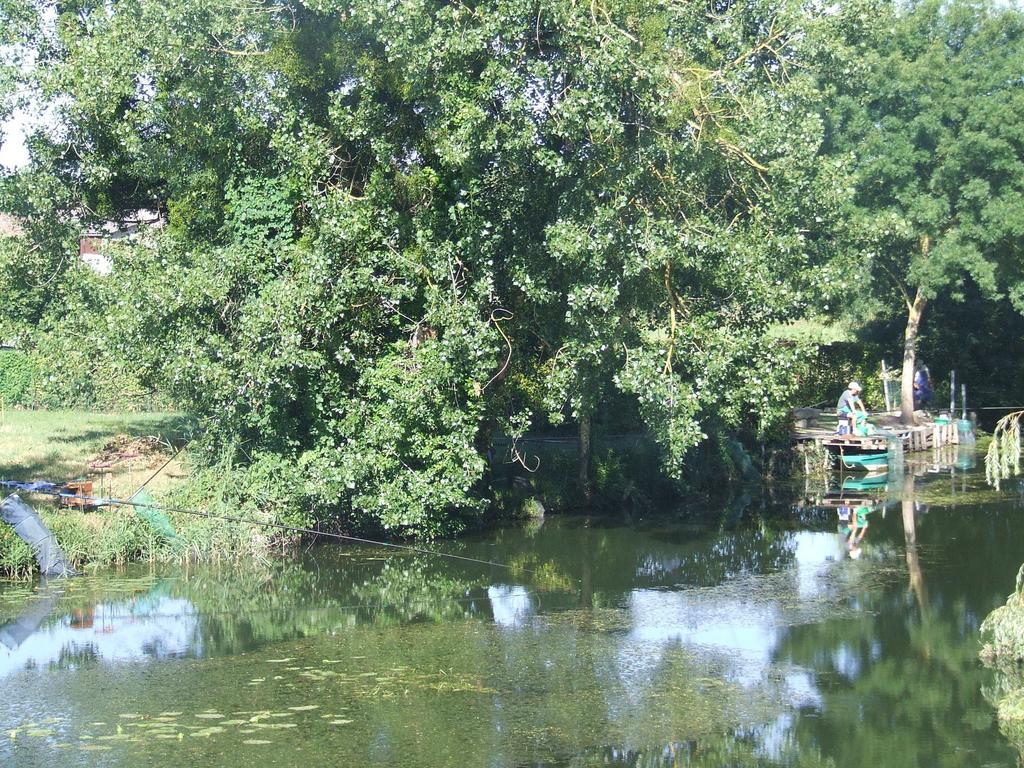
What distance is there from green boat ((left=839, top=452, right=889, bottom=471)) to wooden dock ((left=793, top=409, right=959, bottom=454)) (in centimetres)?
15

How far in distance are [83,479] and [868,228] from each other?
13.5 m

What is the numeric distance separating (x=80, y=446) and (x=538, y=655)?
44.1 feet

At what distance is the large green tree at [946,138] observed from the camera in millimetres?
24469

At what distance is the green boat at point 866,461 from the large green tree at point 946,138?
3.76 meters

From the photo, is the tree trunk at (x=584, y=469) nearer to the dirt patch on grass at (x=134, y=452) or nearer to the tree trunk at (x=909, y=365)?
the dirt patch on grass at (x=134, y=452)

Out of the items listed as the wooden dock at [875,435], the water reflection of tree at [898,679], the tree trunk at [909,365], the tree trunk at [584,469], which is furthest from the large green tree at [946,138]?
the water reflection of tree at [898,679]

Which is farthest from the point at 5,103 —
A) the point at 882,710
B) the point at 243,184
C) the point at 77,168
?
the point at 882,710

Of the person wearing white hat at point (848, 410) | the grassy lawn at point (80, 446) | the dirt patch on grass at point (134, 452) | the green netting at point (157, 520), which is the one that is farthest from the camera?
the person wearing white hat at point (848, 410)

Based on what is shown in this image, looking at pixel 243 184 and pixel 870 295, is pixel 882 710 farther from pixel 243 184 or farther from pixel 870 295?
pixel 870 295

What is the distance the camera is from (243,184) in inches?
684

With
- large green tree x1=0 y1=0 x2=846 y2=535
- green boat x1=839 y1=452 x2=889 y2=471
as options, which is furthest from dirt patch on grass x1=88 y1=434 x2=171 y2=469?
green boat x1=839 y1=452 x2=889 y2=471

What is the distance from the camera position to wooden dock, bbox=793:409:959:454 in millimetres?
24609

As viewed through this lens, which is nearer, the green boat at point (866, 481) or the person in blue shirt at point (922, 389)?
the green boat at point (866, 481)

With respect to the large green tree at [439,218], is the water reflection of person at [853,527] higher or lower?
lower
